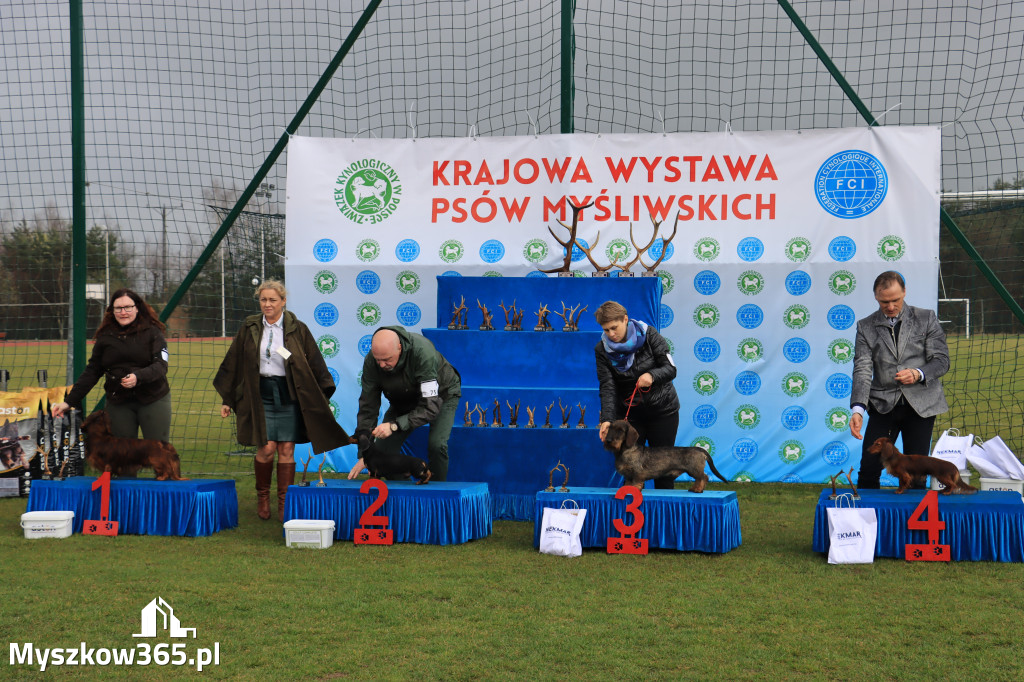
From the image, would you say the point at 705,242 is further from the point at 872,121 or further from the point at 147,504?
the point at 147,504

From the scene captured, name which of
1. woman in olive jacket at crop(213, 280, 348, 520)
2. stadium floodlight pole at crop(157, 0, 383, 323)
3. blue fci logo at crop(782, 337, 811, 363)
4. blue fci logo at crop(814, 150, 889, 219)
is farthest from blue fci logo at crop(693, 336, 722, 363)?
stadium floodlight pole at crop(157, 0, 383, 323)

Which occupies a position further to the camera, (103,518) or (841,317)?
(841,317)

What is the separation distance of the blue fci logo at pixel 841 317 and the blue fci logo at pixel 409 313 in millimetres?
3395

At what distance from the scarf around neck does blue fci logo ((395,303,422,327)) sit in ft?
9.90

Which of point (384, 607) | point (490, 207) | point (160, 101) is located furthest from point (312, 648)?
point (160, 101)

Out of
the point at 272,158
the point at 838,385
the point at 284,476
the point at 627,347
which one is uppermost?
the point at 272,158

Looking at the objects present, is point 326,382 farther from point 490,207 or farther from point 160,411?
point 490,207

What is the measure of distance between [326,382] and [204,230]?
116 inches

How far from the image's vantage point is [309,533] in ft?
18.1

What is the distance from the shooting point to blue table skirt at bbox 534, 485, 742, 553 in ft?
17.5

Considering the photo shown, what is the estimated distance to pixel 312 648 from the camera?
369cm

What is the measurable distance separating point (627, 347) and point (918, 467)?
Answer: 166 centimetres

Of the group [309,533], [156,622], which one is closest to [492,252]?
[309,533]

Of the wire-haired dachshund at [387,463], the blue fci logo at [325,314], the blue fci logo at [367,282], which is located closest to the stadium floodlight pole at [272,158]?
the blue fci logo at [325,314]
